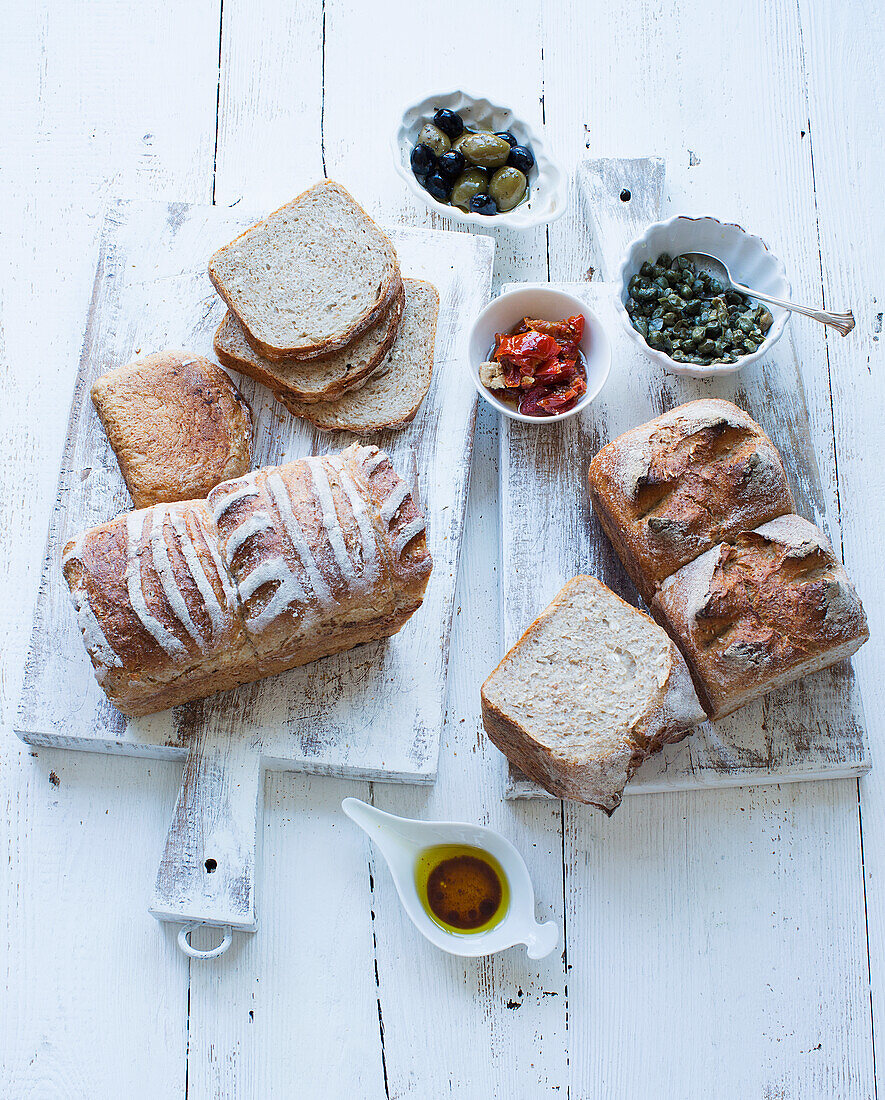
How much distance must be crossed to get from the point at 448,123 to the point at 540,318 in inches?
33.0

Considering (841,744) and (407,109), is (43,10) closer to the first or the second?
(407,109)

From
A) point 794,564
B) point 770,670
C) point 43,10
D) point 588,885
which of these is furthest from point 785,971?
point 43,10

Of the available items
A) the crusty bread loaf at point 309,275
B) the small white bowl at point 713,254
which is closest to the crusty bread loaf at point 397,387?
the crusty bread loaf at point 309,275

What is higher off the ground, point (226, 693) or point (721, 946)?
point (226, 693)

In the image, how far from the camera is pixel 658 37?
394 centimetres

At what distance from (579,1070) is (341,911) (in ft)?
3.17

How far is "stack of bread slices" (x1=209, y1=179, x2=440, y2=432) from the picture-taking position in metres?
3.29

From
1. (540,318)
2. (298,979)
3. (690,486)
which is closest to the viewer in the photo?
(690,486)

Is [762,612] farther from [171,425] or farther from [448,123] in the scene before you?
[448,123]

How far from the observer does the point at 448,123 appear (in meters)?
3.59

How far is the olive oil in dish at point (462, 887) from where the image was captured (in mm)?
3154

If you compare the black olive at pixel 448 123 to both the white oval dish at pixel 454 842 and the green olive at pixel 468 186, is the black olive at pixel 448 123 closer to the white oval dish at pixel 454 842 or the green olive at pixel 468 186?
the green olive at pixel 468 186

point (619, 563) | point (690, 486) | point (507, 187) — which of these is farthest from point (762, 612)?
point (507, 187)

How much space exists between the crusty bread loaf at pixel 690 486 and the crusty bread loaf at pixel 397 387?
0.78 m
